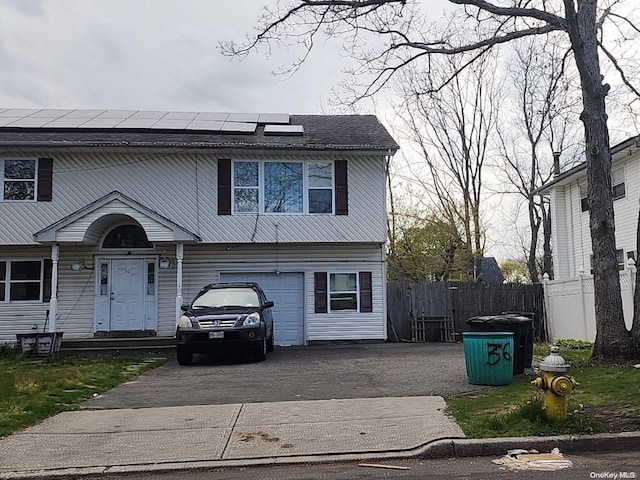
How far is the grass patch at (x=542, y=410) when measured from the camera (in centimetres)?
630

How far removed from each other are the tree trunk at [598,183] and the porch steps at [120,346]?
10.4 m

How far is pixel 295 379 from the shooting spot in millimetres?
10844

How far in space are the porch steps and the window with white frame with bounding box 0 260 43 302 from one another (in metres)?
2.36

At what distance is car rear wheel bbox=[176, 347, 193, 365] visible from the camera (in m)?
13.2

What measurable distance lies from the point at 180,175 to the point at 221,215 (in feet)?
5.64

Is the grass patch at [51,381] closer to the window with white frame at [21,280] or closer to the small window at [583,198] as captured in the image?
the window with white frame at [21,280]

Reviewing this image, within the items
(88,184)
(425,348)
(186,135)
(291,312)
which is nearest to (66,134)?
(88,184)

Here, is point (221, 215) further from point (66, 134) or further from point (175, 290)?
point (66, 134)

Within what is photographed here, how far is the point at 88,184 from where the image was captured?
17.8 metres

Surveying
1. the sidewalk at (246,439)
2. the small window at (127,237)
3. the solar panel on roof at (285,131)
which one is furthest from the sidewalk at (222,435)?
the solar panel on roof at (285,131)

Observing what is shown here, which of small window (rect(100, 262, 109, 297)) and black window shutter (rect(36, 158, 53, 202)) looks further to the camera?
small window (rect(100, 262, 109, 297))

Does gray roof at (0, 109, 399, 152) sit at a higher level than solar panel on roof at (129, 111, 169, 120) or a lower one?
lower

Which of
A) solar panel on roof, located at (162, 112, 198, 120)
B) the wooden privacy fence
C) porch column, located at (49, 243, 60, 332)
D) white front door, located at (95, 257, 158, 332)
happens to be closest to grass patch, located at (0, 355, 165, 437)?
porch column, located at (49, 243, 60, 332)

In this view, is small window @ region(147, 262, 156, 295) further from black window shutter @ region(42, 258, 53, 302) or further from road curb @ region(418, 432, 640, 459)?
road curb @ region(418, 432, 640, 459)
